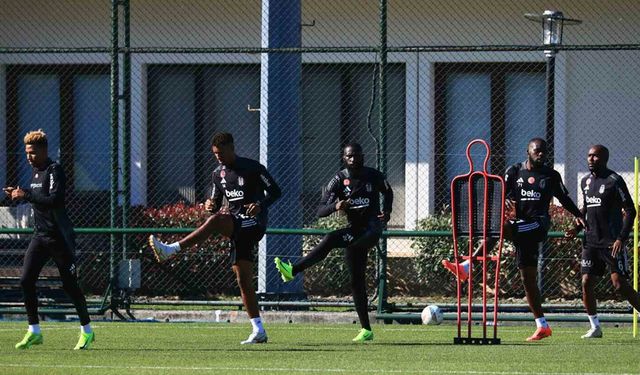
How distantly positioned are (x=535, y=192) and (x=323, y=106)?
8737 millimetres

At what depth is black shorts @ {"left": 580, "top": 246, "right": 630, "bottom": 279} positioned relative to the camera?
1527cm

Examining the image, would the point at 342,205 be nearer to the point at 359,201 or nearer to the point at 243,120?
the point at 359,201

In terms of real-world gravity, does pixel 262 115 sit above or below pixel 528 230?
above

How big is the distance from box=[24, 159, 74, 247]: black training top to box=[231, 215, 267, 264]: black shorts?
5.08 feet

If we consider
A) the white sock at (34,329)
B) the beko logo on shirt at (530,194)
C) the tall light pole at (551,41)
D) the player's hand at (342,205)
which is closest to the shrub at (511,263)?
the tall light pole at (551,41)

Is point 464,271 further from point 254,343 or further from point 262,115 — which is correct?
point 262,115

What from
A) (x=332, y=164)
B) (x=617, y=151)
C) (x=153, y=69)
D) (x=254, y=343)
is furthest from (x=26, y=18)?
(x=254, y=343)

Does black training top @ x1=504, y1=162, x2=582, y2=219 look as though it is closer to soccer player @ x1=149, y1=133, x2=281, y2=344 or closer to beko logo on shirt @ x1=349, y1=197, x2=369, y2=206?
beko logo on shirt @ x1=349, y1=197, x2=369, y2=206

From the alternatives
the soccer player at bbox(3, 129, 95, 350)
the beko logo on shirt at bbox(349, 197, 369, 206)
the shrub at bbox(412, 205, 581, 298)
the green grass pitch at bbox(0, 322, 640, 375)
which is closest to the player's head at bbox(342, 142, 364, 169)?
the beko logo on shirt at bbox(349, 197, 369, 206)

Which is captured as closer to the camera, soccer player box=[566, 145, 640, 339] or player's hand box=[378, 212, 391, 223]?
player's hand box=[378, 212, 391, 223]

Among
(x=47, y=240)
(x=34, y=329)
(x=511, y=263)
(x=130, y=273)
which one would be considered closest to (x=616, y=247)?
(x=511, y=263)

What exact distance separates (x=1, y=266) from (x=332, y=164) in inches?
222

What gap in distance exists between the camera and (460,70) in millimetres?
23234

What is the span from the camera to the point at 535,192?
14883mm
